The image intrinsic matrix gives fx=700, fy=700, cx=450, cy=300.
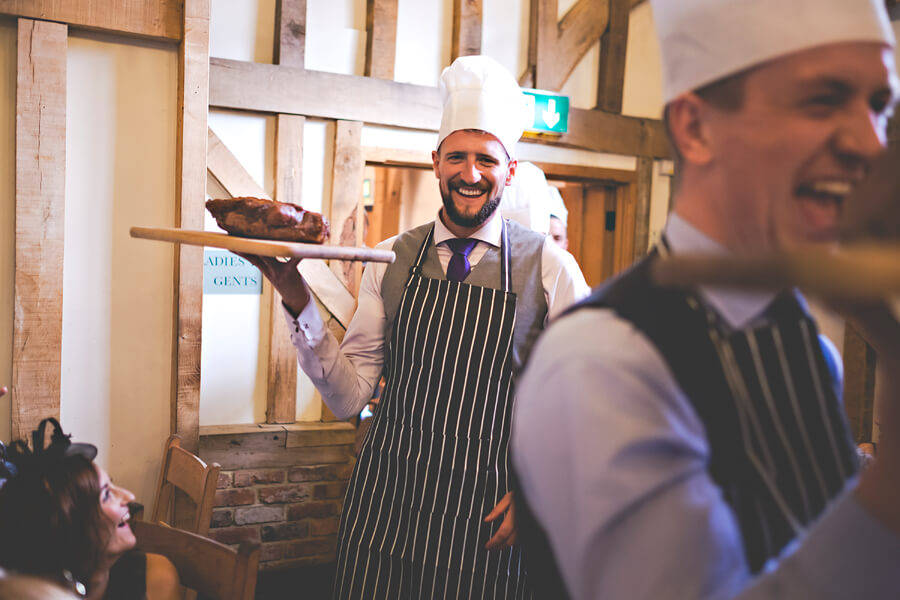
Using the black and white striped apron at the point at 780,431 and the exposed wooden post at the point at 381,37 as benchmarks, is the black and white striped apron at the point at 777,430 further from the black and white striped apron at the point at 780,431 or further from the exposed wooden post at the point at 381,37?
the exposed wooden post at the point at 381,37

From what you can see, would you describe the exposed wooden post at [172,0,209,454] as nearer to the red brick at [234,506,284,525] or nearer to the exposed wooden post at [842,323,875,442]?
the red brick at [234,506,284,525]

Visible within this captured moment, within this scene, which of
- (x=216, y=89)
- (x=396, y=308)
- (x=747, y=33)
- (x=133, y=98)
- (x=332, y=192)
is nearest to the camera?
(x=747, y=33)

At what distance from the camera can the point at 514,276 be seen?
2123 mm

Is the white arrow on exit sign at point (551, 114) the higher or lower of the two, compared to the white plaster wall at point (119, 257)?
higher

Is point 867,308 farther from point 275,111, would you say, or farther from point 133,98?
point 275,111

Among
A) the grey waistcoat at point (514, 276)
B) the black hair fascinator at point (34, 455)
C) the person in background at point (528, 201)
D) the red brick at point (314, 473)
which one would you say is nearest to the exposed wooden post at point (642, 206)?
the person in background at point (528, 201)

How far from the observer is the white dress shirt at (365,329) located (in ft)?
6.61

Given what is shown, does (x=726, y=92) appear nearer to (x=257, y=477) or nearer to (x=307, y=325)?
(x=307, y=325)

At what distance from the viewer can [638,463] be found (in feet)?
2.11

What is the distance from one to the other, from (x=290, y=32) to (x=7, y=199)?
1530 millimetres

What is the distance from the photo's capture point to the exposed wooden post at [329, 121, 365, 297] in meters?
3.55

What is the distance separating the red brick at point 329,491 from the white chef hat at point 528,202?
163 cm

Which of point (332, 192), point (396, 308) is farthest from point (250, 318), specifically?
point (396, 308)

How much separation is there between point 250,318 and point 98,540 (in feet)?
5.73
